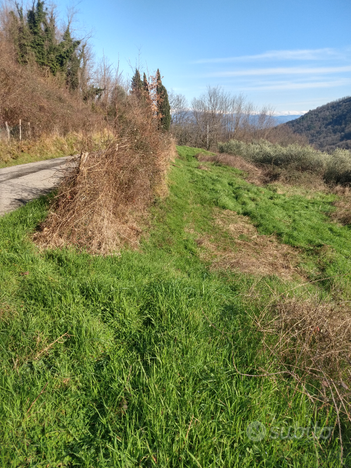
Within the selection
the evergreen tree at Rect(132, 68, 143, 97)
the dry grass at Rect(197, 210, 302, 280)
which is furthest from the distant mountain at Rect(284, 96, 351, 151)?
the dry grass at Rect(197, 210, 302, 280)

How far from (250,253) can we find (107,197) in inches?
170

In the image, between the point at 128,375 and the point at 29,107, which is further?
the point at 29,107

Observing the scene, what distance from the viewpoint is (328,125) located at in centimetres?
6869

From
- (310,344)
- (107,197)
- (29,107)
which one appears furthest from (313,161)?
(310,344)

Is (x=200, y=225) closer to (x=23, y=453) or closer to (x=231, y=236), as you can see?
(x=231, y=236)

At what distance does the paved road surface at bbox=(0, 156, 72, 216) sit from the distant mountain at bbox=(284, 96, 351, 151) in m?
54.0

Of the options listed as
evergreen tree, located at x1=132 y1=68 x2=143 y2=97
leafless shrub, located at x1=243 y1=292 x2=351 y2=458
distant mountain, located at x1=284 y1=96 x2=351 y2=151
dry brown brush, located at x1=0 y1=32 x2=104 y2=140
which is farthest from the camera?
distant mountain, located at x1=284 y1=96 x2=351 y2=151

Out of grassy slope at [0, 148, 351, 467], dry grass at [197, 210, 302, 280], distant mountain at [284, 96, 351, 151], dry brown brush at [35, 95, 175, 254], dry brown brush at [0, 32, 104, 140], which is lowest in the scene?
dry grass at [197, 210, 302, 280]

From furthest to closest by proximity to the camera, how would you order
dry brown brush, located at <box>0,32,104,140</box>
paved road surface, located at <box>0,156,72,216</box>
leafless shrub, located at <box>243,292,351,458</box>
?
dry brown brush, located at <box>0,32,104,140</box> → paved road surface, located at <box>0,156,72,216</box> → leafless shrub, located at <box>243,292,351,458</box>

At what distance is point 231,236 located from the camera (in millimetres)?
8820

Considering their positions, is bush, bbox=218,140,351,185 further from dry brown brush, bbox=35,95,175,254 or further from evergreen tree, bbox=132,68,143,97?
dry brown brush, bbox=35,95,175,254

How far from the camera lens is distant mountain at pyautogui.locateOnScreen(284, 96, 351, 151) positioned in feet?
190

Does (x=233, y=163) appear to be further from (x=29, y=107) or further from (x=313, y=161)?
(x=29, y=107)

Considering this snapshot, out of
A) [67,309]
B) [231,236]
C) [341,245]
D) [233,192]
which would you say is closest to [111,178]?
[67,309]
